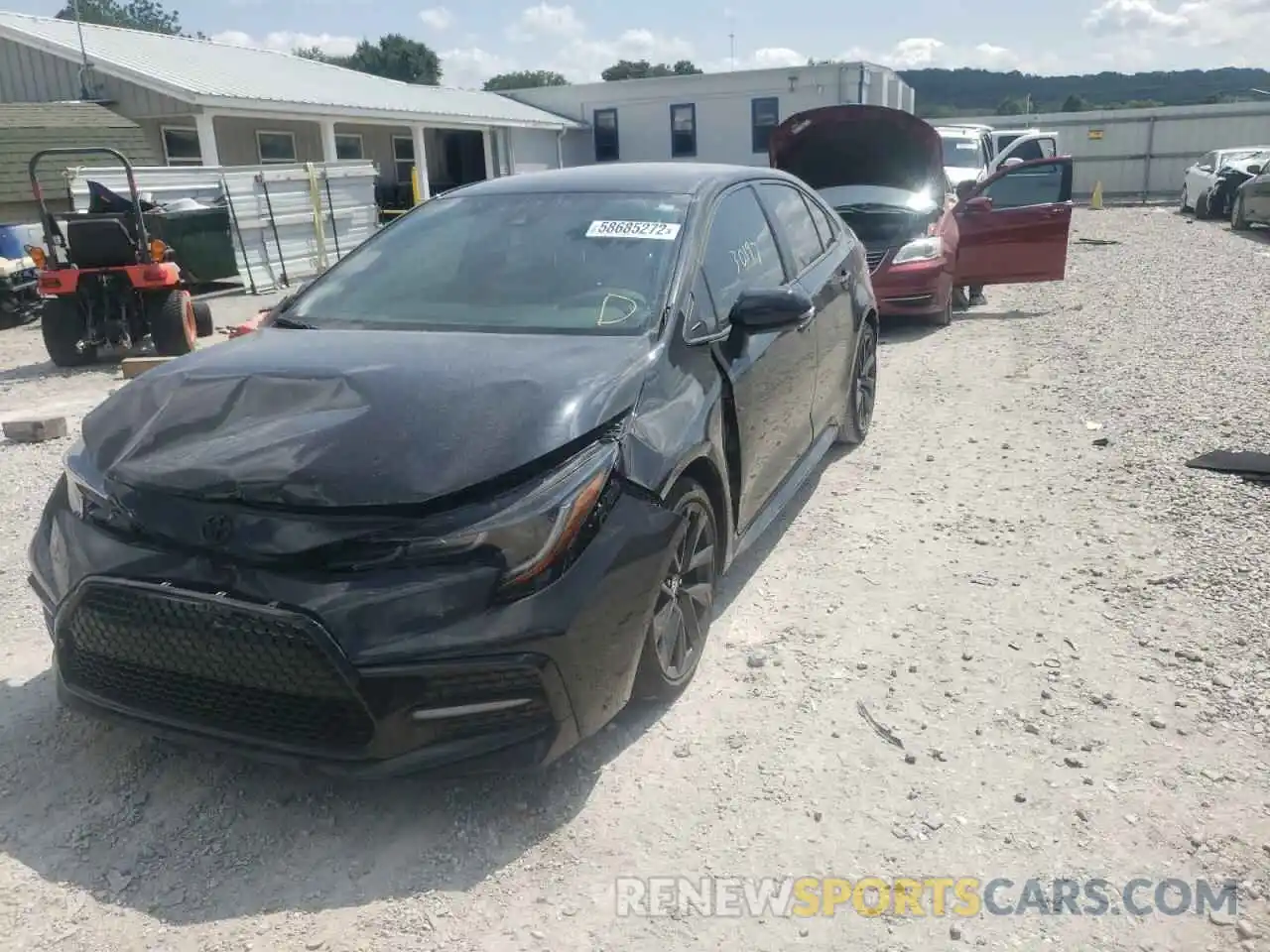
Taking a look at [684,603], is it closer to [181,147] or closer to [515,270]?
[515,270]

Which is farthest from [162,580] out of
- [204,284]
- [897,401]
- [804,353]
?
[204,284]

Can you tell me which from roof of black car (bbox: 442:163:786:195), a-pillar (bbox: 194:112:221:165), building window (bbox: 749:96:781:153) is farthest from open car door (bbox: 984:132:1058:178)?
building window (bbox: 749:96:781:153)

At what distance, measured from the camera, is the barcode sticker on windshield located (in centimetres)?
364

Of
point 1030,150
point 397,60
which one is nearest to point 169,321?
point 1030,150

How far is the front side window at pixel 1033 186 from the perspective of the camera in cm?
990

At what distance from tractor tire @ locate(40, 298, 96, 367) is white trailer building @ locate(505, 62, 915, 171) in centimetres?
2180

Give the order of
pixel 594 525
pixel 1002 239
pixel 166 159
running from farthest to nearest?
1. pixel 166 159
2. pixel 1002 239
3. pixel 594 525

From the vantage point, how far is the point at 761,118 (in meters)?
31.2

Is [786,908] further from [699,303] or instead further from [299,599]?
[699,303]

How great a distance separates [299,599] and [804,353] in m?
2.71

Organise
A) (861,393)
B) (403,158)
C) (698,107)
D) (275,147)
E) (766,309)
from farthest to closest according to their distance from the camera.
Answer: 1. (698,107)
2. (403,158)
3. (275,147)
4. (861,393)
5. (766,309)

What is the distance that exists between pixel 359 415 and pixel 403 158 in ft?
87.8

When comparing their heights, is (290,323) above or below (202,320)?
above

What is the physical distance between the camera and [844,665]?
3494mm
